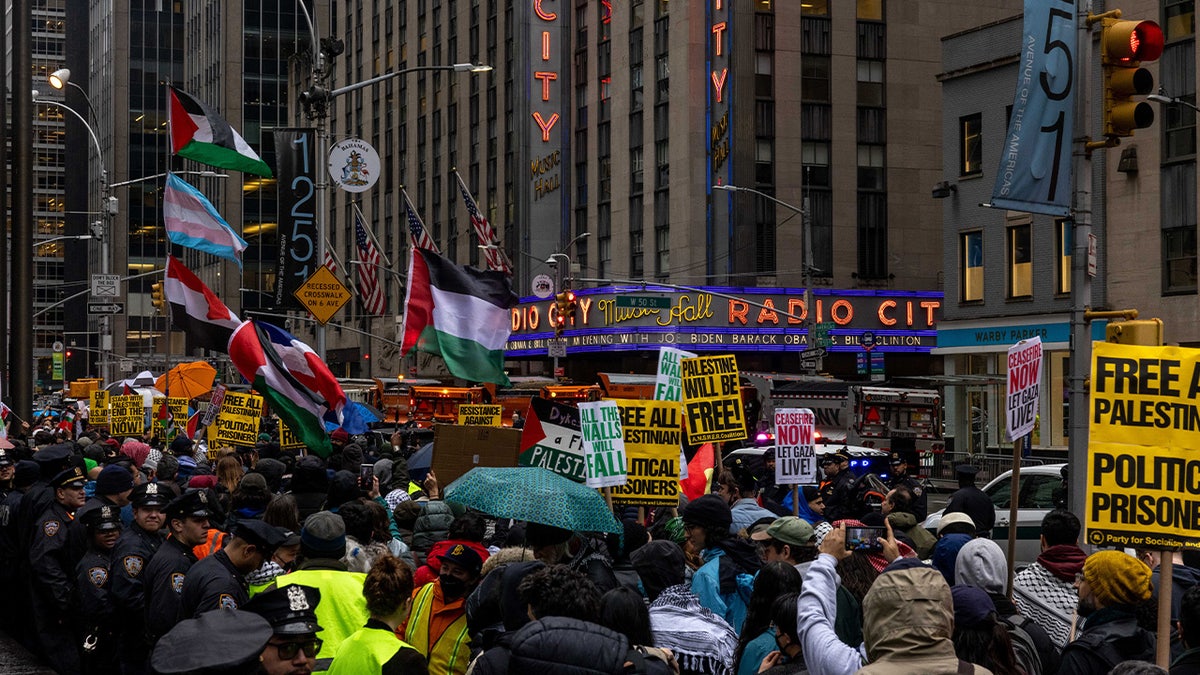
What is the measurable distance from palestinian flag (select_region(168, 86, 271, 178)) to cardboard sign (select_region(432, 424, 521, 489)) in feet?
25.6

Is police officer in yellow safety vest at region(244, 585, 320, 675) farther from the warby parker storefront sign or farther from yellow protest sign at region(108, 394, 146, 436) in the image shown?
the warby parker storefront sign

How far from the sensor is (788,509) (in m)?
15.2

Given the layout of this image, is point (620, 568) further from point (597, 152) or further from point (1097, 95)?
point (597, 152)

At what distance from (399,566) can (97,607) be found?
3.47 meters

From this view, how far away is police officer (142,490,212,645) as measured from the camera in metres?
7.85

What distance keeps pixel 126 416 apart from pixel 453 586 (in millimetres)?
18641

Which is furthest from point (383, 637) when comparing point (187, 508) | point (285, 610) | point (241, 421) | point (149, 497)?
point (241, 421)

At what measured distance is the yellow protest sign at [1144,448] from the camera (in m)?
7.26

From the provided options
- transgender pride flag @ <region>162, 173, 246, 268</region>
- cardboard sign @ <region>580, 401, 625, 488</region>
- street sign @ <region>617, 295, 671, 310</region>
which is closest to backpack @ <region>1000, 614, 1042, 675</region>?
cardboard sign @ <region>580, 401, 625, 488</region>

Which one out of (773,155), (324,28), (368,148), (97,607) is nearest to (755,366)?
(773,155)

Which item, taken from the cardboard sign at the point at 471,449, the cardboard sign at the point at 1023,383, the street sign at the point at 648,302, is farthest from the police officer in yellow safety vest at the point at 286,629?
the street sign at the point at 648,302

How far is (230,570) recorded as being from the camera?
24.3 ft

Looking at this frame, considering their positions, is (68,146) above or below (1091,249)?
above

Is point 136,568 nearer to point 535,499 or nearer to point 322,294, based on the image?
point 535,499
